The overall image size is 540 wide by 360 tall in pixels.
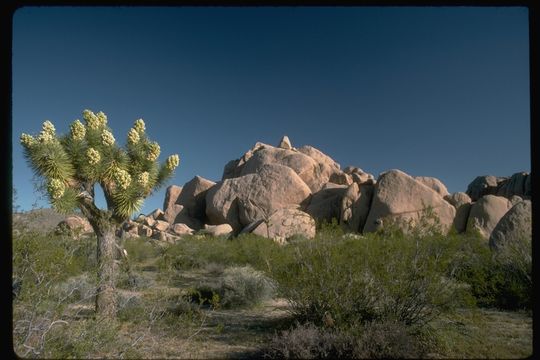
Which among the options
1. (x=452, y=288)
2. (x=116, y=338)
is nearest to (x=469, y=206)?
(x=452, y=288)

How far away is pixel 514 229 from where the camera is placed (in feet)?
28.8

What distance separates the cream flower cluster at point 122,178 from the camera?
7164 mm

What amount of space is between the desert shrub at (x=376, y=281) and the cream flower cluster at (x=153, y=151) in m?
A: 4.10

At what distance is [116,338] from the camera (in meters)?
4.76

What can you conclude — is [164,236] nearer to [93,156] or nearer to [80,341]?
[93,156]

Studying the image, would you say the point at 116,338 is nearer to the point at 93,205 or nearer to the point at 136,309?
the point at 136,309

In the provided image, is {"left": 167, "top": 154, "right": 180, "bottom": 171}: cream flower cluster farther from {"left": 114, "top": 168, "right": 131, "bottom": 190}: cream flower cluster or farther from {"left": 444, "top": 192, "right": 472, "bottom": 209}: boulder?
{"left": 444, "top": 192, "right": 472, "bottom": 209}: boulder

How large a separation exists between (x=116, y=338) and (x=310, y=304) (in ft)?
9.71

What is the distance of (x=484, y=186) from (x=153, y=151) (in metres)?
33.3

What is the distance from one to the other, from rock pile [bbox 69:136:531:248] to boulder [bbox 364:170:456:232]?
6 centimetres

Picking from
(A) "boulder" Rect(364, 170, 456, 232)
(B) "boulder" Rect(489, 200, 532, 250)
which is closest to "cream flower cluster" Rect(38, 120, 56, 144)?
(B) "boulder" Rect(489, 200, 532, 250)

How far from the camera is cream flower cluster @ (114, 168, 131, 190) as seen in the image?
7164 millimetres

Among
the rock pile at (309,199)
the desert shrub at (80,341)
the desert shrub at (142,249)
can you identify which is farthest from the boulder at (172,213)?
the desert shrub at (80,341)

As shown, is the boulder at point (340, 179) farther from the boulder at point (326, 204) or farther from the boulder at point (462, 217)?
the boulder at point (462, 217)
